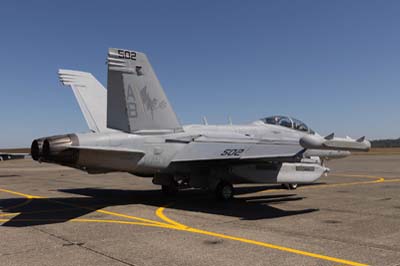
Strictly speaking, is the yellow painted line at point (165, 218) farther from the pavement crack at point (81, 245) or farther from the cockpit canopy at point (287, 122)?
the cockpit canopy at point (287, 122)

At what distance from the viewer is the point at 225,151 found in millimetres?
12156

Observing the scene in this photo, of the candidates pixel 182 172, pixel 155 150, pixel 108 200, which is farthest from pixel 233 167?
pixel 108 200

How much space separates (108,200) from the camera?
13492 mm

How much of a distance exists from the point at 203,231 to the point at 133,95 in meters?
4.69

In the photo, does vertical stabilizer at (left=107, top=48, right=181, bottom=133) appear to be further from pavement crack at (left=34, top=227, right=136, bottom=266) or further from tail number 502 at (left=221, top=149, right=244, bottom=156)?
pavement crack at (left=34, top=227, right=136, bottom=266)

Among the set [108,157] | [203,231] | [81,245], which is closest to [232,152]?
[108,157]

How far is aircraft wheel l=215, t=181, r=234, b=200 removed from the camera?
12.7 meters

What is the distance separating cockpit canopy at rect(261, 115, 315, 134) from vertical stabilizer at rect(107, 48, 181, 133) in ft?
15.8

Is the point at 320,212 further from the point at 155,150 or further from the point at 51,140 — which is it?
the point at 51,140

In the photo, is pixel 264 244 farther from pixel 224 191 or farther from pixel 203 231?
pixel 224 191

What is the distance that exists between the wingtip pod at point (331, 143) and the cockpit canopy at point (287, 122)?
173 inches

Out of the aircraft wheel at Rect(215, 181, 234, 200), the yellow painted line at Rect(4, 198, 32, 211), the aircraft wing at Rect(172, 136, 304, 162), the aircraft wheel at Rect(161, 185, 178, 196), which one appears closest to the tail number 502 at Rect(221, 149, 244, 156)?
the aircraft wing at Rect(172, 136, 304, 162)

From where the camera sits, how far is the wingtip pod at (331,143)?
980cm

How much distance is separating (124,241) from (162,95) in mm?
5455
